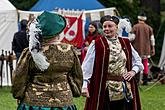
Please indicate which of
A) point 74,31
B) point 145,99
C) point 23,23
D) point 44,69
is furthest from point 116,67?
point 74,31

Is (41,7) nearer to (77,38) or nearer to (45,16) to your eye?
(77,38)

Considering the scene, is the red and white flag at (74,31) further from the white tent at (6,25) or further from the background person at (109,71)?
the background person at (109,71)

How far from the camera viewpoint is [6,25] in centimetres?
1580

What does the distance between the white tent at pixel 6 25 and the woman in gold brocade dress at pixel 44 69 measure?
9.82 meters

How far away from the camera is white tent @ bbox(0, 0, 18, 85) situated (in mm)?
15648

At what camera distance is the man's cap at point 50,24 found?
5832 millimetres

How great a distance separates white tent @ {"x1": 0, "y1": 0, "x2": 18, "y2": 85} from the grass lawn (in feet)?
3.34

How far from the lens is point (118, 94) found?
23.8ft

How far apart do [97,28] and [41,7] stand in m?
6.35

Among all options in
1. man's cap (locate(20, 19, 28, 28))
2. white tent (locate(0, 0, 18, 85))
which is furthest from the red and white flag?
man's cap (locate(20, 19, 28, 28))

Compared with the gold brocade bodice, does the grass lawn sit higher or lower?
lower

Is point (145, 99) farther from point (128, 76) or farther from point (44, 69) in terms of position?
point (44, 69)

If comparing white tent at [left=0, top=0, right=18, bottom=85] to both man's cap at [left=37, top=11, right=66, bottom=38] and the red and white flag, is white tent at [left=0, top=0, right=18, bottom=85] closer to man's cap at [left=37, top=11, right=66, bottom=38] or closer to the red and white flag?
the red and white flag

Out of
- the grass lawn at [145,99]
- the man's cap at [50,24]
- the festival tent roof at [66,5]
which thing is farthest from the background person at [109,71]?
the festival tent roof at [66,5]
